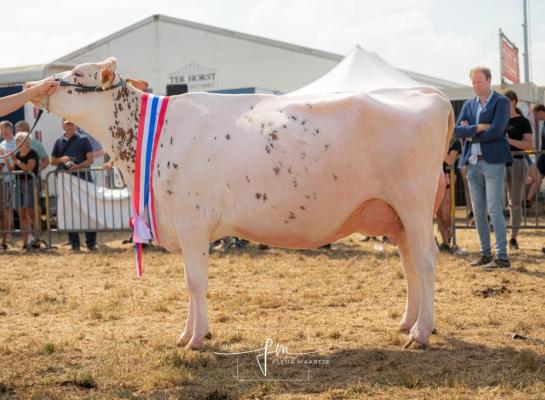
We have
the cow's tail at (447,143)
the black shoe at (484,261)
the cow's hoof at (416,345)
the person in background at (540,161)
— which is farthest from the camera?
the person in background at (540,161)

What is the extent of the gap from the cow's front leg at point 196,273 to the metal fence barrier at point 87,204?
23.6 feet

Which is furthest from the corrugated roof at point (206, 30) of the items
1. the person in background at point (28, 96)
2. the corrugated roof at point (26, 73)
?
the person in background at point (28, 96)

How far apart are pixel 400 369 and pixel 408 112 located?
1.91 metres

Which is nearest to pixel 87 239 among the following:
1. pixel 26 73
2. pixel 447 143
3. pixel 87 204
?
pixel 87 204

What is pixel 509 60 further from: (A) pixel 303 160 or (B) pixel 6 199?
(A) pixel 303 160

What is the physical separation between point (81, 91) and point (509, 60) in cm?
2063

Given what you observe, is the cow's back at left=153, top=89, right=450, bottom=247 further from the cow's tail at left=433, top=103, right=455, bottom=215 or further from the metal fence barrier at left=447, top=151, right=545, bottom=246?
the metal fence barrier at left=447, top=151, right=545, bottom=246

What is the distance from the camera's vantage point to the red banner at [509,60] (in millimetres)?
22719

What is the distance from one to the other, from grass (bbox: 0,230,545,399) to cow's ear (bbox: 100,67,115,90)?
202cm

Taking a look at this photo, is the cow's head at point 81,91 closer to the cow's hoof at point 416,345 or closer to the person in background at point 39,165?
the cow's hoof at point 416,345

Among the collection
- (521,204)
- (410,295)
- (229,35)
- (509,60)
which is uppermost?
(229,35)

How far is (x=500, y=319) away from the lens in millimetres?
6273

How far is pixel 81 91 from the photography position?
572 cm

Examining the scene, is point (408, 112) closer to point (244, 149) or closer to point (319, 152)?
point (319, 152)
